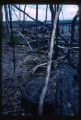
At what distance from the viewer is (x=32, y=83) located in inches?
119

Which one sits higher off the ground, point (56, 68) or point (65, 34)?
point (65, 34)

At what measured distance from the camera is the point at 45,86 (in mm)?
3002

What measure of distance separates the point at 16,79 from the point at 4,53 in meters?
0.28

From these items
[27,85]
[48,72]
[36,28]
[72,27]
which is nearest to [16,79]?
[27,85]

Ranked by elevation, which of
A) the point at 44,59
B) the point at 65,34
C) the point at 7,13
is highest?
the point at 7,13

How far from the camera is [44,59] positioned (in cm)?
297

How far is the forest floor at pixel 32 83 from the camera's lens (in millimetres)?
2975

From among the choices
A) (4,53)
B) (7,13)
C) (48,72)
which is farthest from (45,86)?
(7,13)

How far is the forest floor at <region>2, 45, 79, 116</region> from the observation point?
2975mm

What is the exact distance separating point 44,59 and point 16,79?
330 mm

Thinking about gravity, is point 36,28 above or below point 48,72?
above

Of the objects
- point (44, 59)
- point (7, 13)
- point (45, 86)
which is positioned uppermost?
point (7, 13)

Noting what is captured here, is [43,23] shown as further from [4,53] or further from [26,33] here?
[4,53]

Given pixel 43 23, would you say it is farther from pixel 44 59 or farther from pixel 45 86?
pixel 45 86
